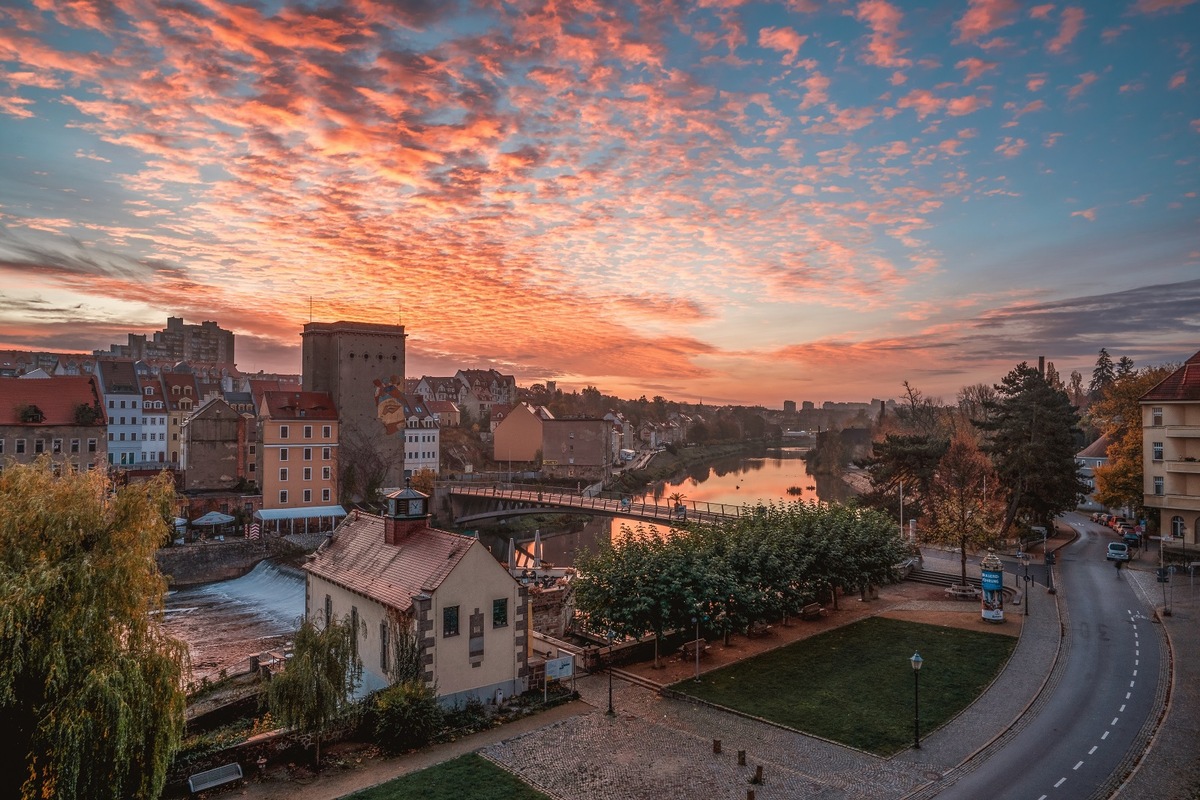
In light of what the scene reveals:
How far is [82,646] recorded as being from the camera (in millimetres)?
15375

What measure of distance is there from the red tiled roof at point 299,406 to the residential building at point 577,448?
40.1 meters

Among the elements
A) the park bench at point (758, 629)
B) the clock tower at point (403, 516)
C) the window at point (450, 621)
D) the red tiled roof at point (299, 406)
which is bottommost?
the park bench at point (758, 629)

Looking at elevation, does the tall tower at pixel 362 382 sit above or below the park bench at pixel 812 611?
above

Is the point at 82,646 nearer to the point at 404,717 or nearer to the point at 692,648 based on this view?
the point at 404,717

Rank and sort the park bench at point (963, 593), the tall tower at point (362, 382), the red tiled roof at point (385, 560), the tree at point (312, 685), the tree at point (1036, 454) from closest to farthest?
1. the tree at point (312, 685)
2. the red tiled roof at point (385, 560)
3. the park bench at point (963, 593)
4. the tree at point (1036, 454)
5. the tall tower at point (362, 382)

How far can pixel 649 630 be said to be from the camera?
28.9 metres

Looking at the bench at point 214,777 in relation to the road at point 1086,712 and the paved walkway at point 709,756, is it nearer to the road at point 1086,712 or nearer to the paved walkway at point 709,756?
the paved walkway at point 709,756

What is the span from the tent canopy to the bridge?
21.4 metres

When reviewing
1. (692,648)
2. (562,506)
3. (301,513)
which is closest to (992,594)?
(692,648)

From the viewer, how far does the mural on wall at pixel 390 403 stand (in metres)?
76.6

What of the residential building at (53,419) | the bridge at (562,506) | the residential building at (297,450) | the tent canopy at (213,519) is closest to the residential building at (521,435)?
the bridge at (562,506)

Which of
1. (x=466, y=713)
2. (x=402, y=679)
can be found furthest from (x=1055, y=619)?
(x=402, y=679)

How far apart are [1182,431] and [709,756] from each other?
43055 mm

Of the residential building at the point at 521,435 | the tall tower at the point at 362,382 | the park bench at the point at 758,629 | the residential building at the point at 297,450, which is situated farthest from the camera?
the residential building at the point at 521,435
